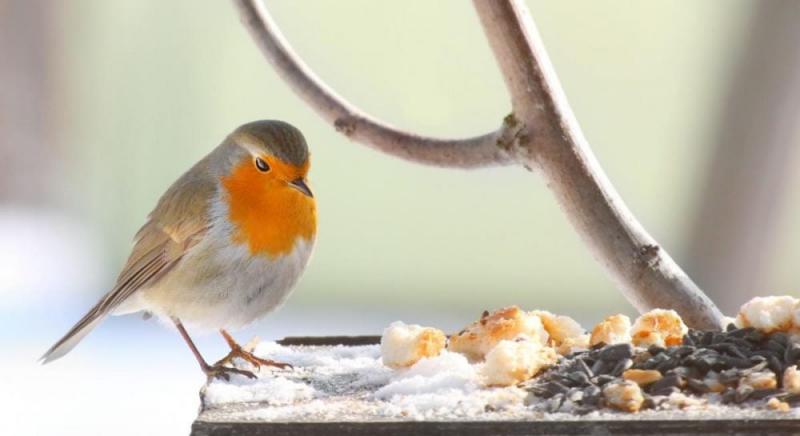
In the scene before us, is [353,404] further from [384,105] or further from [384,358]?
[384,105]

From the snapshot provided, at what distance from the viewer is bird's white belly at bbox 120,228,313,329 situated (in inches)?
119

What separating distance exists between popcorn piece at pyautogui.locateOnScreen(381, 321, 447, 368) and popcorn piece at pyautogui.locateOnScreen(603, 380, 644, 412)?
0.48 meters

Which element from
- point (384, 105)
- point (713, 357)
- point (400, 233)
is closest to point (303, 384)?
point (713, 357)

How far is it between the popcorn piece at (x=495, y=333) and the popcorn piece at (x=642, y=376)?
13.8 inches

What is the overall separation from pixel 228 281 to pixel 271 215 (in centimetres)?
20

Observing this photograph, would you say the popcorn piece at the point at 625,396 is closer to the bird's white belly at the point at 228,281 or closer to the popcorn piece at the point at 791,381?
the popcorn piece at the point at 791,381

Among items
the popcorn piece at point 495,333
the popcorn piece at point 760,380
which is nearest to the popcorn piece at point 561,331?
the popcorn piece at point 495,333

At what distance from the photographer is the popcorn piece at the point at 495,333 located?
258 centimetres

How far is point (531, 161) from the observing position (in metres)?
2.97

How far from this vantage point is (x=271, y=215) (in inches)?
118

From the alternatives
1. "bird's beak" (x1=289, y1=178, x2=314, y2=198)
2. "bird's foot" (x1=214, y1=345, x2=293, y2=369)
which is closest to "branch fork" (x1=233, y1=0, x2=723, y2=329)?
"bird's beak" (x1=289, y1=178, x2=314, y2=198)

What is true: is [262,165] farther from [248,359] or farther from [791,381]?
[791,381]

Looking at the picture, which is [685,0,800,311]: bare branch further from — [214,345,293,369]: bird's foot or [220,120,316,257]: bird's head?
[214,345,293,369]: bird's foot

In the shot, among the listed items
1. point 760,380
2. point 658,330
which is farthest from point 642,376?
point 658,330
